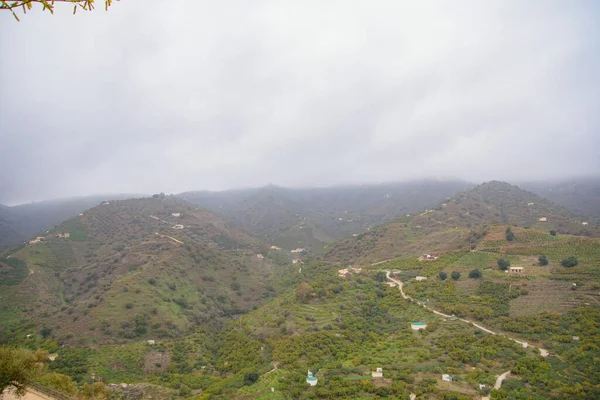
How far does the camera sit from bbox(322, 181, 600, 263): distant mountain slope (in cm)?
7569

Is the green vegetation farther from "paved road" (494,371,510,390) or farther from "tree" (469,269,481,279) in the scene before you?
"tree" (469,269,481,279)

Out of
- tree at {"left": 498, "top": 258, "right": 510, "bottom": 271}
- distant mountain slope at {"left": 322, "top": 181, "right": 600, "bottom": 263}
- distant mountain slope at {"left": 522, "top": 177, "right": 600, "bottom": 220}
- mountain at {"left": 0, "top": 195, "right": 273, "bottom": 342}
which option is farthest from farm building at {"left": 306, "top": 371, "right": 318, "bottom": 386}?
distant mountain slope at {"left": 522, "top": 177, "right": 600, "bottom": 220}

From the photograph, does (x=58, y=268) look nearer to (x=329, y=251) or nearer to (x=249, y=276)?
(x=249, y=276)

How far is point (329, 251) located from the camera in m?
99.4

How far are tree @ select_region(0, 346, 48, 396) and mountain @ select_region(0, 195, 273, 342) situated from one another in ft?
96.4

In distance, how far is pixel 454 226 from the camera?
9175 centimetres

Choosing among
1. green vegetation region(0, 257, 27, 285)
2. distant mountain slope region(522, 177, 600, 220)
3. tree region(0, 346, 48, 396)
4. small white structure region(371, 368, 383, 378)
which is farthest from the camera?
distant mountain slope region(522, 177, 600, 220)

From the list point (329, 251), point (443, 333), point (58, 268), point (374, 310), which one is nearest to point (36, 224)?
point (58, 268)

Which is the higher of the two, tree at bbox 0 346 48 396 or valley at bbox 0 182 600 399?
tree at bbox 0 346 48 396

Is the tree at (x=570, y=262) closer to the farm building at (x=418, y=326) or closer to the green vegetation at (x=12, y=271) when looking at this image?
the farm building at (x=418, y=326)

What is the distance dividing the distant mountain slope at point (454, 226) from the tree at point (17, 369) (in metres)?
66.4

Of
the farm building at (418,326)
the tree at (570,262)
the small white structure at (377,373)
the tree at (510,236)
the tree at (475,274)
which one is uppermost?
the tree at (510,236)

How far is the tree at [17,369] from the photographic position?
1659 centimetres

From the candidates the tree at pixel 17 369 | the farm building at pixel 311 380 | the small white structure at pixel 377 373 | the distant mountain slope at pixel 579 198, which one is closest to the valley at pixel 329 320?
the small white structure at pixel 377 373
